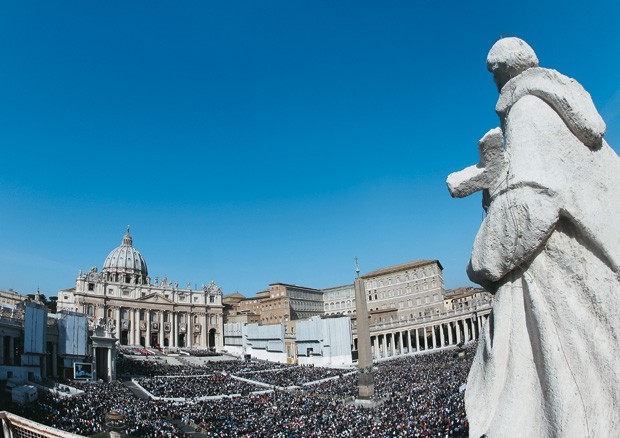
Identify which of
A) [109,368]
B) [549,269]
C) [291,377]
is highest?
[549,269]

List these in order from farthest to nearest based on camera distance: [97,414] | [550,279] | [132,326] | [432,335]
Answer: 1. [132,326]
2. [432,335]
3. [97,414]
4. [550,279]

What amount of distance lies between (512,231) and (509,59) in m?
1.47

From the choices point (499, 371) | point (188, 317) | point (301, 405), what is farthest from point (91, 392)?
point (188, 317)

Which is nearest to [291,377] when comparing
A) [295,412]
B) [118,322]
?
[295,412]

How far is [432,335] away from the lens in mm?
68688

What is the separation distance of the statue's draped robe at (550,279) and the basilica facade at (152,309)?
83.8m

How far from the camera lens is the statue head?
12.6ft

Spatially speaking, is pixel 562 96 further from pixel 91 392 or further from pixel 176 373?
pixel 176 373

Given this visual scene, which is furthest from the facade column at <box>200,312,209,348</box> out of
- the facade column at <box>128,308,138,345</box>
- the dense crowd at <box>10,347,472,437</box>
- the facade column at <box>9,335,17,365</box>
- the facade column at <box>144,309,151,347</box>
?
the facade column at <box>9,335,17,365</box>

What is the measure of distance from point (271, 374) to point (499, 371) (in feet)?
163

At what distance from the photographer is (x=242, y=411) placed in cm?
2770

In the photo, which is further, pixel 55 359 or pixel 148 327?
pixel 148 327

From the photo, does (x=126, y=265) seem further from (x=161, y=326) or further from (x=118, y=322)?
(x=118, y=322)

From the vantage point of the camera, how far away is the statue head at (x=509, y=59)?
385cm
